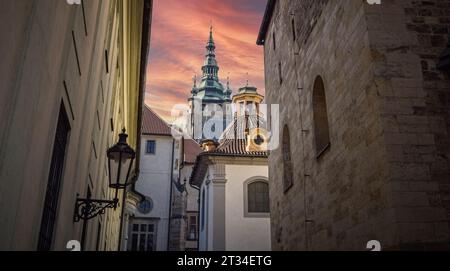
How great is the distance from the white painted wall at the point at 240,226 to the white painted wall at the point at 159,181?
50.3 feet

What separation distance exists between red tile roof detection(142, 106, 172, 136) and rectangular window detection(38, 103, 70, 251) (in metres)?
36.1

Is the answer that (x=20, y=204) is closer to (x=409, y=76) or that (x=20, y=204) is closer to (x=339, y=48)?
(x=409, y=76)

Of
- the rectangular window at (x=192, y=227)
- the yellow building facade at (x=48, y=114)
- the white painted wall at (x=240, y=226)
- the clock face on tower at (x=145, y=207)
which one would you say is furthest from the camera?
the rectangular window at (x=192, y=227)

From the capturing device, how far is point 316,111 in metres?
11.6

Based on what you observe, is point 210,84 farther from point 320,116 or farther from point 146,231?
point 320,116

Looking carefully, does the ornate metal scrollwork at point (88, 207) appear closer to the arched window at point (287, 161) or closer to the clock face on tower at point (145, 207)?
the arched window at point (287, 161)

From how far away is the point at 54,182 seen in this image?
4.96m

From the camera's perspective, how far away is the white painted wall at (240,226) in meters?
23.7

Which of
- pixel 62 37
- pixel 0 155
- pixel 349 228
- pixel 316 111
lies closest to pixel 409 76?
pixel 349 228

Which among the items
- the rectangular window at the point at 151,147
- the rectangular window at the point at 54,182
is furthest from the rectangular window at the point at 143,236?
the rectangular window at the point at 54,182

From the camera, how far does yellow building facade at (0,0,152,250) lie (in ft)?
9.21

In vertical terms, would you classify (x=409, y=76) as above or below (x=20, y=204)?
above

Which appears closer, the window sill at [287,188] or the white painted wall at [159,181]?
the window sill at [287,188]
